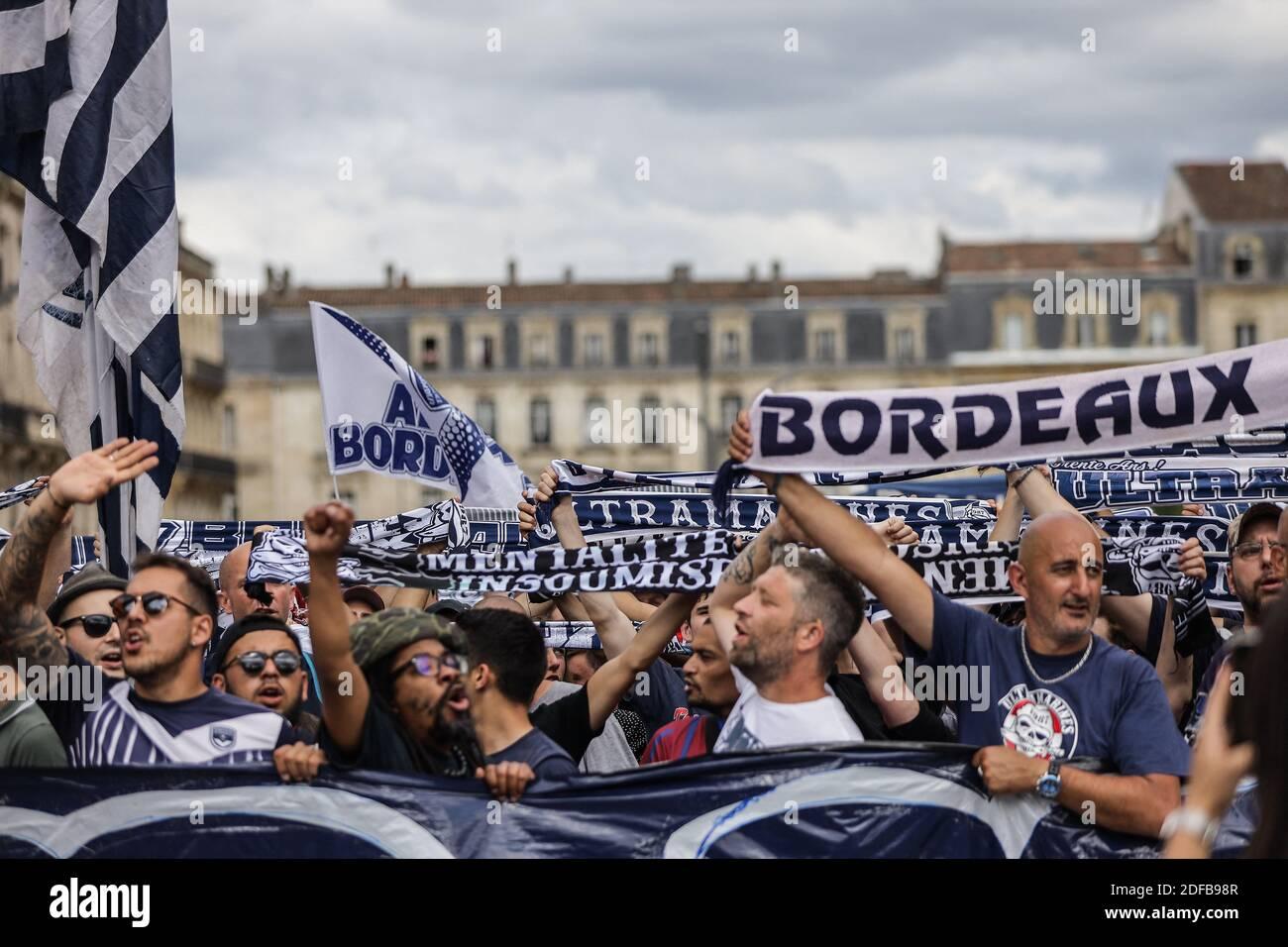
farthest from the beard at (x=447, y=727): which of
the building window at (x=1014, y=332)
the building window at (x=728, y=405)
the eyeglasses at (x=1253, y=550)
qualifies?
the building window at (x=728, y=405)

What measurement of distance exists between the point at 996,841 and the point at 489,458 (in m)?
4.92

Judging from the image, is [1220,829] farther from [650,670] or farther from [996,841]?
[650,670]

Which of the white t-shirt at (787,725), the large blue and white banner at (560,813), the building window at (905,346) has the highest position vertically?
the building window at (905,346)

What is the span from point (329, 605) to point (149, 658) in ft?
2.15

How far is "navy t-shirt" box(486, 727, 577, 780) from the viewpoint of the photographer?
497 centimetres

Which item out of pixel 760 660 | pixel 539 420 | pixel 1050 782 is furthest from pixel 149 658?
pixel 539 420

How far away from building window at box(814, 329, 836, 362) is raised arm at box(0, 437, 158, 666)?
7179 cm

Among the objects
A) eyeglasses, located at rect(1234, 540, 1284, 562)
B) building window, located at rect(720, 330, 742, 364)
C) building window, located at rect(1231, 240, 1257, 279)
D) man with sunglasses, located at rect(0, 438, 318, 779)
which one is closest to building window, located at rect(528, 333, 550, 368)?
building window, located at rect(720, 330, 742, 364)

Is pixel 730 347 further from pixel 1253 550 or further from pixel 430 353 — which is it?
pixel 1253 550

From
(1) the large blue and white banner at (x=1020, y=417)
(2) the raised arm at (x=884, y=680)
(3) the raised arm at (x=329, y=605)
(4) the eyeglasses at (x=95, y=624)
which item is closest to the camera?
(3) the raised arm at (x=329, y=605)

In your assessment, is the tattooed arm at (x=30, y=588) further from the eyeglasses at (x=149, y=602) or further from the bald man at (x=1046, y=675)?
the bald man at (x=1046, y=675)

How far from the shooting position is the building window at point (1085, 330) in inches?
2852

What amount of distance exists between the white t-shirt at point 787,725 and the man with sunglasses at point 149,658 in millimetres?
1164

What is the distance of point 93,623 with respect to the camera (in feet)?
19.7
